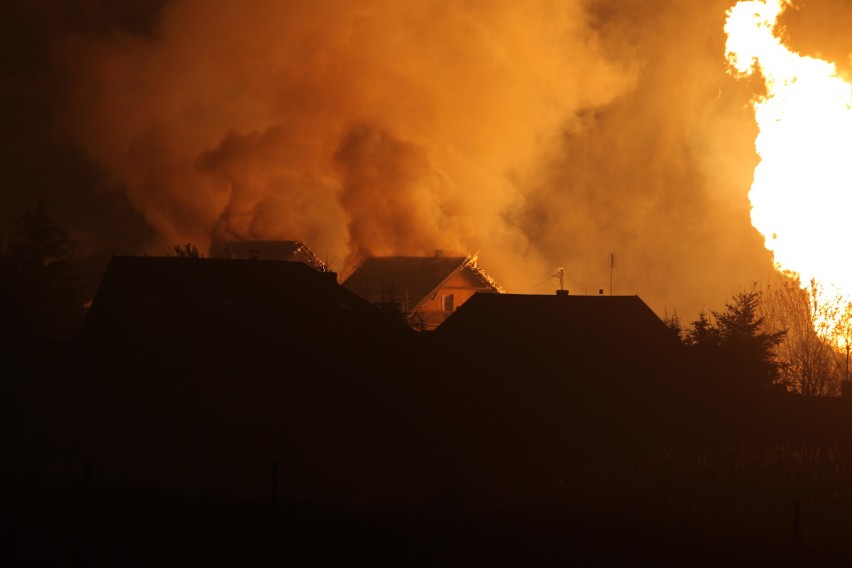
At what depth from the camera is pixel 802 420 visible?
2783 centimetres

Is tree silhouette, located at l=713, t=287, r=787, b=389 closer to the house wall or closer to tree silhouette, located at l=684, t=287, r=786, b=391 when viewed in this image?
tree silhouette, located at l=684, t=287, r=786, b=391

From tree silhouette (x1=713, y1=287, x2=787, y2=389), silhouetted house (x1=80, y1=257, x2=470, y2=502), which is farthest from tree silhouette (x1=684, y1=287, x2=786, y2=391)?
silhouetted house (x1=80, y1=257, x2=470, y2=502)

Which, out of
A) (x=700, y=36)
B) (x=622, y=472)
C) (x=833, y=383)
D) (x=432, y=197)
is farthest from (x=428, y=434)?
(x=700, y=36)

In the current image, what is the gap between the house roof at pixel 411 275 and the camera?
51.2m

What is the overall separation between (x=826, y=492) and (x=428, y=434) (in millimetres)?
7002

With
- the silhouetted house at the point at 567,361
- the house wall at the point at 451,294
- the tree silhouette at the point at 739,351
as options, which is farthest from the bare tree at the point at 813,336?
the house wall at the point at 451,294

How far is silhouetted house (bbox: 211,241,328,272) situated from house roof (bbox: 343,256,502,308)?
2162 millimetres

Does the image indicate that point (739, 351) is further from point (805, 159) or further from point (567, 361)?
point (805, 159)

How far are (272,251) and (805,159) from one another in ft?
77.9

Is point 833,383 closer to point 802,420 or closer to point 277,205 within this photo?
point 802,420

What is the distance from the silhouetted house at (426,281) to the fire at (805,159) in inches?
585

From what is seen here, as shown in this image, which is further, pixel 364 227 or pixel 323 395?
pixel 364 227

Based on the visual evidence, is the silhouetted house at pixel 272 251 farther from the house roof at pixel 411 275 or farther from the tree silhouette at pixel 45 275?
the tree silhouette at pixel 45 275

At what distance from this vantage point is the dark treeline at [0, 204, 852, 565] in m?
14.7
